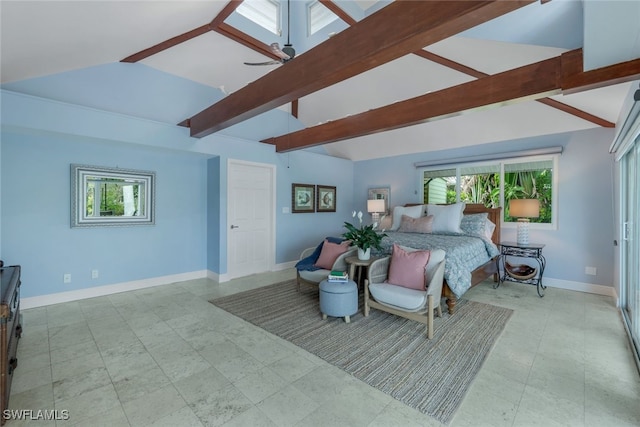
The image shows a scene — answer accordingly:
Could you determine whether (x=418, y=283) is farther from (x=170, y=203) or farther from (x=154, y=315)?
(x=170, y=203)

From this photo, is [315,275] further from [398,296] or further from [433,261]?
[433,261]

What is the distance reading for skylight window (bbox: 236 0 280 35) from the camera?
3353 mm

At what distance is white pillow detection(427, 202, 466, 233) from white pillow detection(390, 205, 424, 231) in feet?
1.13

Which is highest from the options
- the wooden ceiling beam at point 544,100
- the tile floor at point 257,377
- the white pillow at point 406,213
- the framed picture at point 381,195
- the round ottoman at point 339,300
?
the wooden ceiling beam at point 544,100

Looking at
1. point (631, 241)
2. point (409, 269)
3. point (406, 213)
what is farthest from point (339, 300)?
point (631, 241)

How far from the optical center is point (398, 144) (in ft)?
19.1

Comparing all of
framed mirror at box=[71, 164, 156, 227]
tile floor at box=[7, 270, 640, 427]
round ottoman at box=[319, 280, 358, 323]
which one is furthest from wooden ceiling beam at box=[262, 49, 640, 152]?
framed mirror at box=[71, 164, 156, 227]

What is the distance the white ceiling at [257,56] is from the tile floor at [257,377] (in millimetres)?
2313

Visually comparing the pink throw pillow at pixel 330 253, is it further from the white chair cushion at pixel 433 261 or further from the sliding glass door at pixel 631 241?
the sliding glass door at pixel 631 241

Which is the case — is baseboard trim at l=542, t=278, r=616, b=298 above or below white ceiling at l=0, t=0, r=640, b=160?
below

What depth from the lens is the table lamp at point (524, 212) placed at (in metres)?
4.02

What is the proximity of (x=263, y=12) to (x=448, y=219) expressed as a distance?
403cm

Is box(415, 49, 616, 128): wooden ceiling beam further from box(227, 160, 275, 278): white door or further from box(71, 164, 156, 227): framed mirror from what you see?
box(71, 164, 156, 227): framed mirror

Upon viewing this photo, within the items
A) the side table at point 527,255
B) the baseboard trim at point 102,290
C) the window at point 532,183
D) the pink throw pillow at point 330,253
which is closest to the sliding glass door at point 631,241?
the side table at point 527,255
